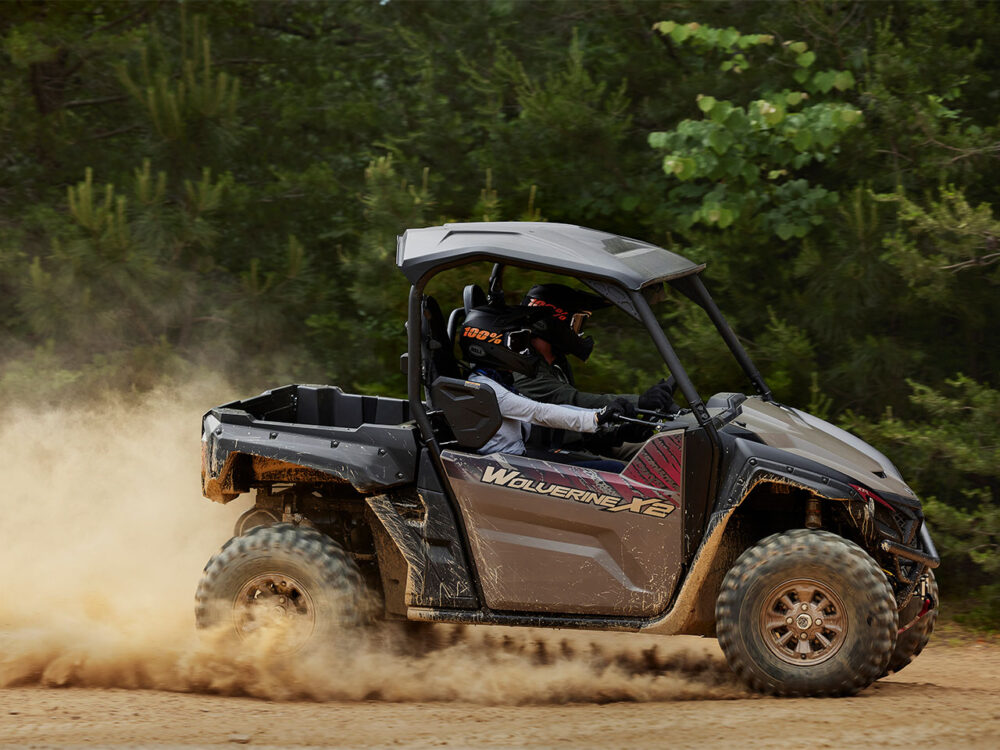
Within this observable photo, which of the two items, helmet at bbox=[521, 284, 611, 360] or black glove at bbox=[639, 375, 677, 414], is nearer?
black glove at bbox=[639, 375, 677, 414]

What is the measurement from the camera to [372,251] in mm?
9539

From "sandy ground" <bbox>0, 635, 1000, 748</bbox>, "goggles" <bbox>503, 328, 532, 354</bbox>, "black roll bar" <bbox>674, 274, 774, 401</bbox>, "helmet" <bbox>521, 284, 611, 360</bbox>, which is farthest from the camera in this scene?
"black roll bar" <bbox>674, 274, 774, 401</bbox>

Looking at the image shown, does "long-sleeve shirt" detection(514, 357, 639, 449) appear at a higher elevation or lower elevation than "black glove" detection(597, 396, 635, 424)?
higher

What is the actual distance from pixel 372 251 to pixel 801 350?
3.43 metres

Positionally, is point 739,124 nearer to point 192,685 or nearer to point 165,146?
point 165,146

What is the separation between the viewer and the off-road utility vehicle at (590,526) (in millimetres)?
5211

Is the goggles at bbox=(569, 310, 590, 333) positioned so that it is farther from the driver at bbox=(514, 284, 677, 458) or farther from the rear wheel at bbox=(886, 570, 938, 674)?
the rear wheel at bbox=(886, 570, 938, 674)

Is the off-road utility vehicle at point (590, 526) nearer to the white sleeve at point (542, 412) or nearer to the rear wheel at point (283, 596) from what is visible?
the rear wheel at point (283, 596)

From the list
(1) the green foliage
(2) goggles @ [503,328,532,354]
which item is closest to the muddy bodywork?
(2) goggles @ [503,328,532,354]

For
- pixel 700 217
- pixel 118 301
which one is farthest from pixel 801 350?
pixel 118 301

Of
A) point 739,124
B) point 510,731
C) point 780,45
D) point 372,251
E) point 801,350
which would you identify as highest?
point 780,45

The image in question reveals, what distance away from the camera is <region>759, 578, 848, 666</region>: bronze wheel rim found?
520 cm

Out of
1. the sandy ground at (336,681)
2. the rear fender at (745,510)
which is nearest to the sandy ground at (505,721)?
the sandy ground at (336,681)

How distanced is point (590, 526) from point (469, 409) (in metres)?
0.77
